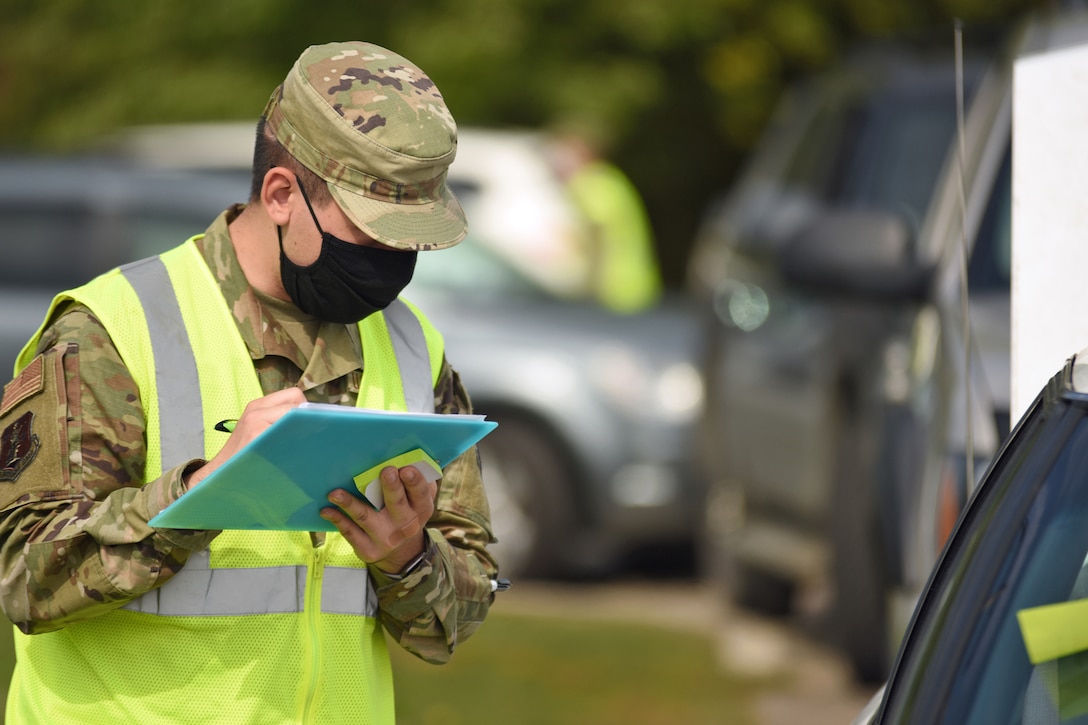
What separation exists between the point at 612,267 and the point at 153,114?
15.2 feet

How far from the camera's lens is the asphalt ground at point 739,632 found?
621 centimetres

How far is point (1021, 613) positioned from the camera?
90.8 inches

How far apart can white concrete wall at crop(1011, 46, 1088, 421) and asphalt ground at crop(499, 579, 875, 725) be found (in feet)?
10.1

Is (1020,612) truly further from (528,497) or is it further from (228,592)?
(528,497)

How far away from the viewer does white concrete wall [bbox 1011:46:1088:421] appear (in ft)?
10.0

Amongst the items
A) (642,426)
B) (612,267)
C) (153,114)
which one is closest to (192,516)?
(642,426)

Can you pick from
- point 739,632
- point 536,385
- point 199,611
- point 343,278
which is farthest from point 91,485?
A: point 536,385

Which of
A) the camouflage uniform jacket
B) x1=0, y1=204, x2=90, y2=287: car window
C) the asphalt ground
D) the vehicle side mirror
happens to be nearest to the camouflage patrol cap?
the camouflage uniform jacket

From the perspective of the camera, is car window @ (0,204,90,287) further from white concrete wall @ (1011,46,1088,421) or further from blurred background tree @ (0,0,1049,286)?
white concrete wall @ (1011,46,1088,421)

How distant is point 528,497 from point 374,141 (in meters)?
5.95

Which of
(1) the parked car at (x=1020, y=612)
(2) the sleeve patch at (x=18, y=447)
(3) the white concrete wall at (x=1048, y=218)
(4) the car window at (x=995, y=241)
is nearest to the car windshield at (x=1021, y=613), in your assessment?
(1) the parked car at (x=1020, y=612)

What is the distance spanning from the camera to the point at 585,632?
24.2 feet

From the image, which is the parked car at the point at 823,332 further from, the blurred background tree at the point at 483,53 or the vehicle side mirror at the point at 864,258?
the blurred background tree at the point at 483,53

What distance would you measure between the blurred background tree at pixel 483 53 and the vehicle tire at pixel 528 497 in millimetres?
4805
